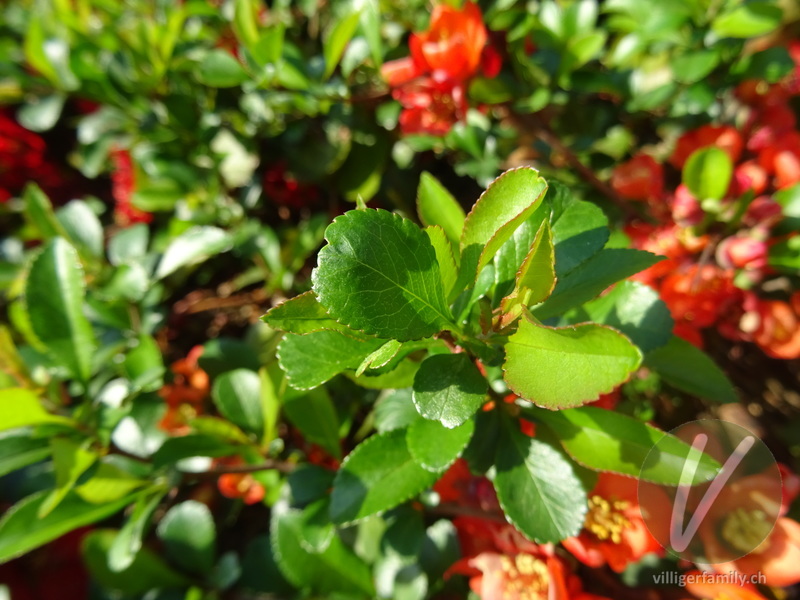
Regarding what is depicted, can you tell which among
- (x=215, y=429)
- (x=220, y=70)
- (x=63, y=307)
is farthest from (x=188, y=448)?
(x=220, y=70)

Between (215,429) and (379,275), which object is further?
(215,429)

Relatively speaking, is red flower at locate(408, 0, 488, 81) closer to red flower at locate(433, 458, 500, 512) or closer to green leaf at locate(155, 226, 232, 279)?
green leaf at locate(155, 226, 232, 279)

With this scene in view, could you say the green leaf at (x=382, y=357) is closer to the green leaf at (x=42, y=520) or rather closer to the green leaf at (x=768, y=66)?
the green leaf at (x=42, y=520)

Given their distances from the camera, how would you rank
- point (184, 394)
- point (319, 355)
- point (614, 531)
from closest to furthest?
point (319, 355)
point (614, 531)
point (184, 394)

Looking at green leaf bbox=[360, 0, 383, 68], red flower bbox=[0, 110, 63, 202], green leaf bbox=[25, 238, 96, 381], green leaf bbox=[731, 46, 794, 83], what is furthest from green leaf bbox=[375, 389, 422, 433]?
red flower bbox=[0, 110, 63, 202]

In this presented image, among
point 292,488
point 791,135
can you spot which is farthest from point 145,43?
point 791,135

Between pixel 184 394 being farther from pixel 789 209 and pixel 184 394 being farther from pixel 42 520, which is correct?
pixel 789 209

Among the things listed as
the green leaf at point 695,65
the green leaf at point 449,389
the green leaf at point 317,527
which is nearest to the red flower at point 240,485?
the green leaf at point 317,527
